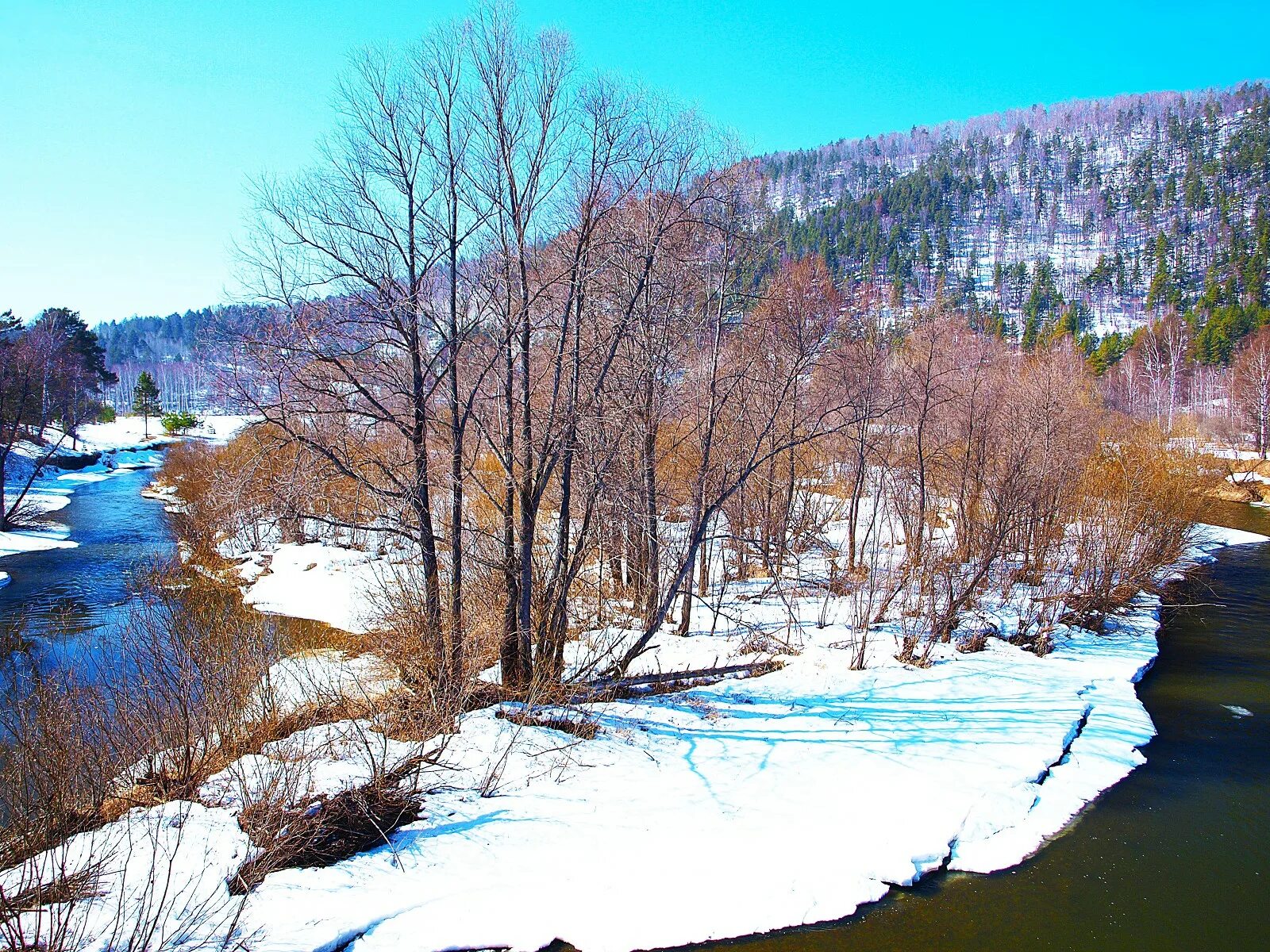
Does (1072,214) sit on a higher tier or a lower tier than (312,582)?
higher

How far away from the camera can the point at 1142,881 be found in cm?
809

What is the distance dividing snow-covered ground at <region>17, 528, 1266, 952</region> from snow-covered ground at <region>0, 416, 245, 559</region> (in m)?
6.25

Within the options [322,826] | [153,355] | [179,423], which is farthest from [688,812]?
[153,355]

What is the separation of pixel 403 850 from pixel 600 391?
22.2 ft

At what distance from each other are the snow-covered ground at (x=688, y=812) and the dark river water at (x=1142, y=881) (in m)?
0.26

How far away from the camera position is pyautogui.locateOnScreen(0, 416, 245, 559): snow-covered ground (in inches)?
1064

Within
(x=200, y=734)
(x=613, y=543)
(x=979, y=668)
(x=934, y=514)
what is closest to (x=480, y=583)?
(x=613, y=543)

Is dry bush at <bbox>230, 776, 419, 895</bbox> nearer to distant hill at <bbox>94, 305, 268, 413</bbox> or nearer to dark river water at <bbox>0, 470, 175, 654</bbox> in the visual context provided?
dark river water at <bbox>0, 470, 175, 654</bbox>

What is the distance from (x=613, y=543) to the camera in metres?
14.7

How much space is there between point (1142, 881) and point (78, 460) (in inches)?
2413

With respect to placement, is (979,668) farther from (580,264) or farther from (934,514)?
(580,264)

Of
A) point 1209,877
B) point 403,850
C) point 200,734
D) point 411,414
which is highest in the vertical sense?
point 411,414

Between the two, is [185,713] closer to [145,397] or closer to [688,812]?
[688,812]

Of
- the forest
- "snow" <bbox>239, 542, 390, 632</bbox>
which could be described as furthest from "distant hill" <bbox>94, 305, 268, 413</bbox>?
the forest
